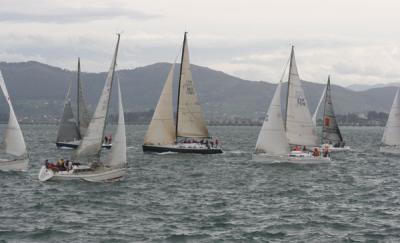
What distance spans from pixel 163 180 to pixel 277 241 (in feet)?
82.6

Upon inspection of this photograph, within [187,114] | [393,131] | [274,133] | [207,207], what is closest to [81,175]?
[207,207]

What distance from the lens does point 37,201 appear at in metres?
43.7

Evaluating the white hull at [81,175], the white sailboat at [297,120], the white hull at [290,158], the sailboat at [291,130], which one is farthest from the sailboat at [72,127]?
the white hull at [81,175]

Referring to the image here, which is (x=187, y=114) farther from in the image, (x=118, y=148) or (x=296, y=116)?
(x=118, y=148)

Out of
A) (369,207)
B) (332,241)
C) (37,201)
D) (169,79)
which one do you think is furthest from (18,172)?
(332,241)

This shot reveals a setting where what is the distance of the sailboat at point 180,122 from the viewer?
78.5 m

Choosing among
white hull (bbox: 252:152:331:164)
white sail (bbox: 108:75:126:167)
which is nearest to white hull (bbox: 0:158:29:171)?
white sail (bbox: 108:75:126:167)

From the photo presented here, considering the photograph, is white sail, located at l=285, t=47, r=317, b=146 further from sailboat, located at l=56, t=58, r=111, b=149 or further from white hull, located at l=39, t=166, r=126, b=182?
sailboat, located at l=56, t=58, r=111, b=149

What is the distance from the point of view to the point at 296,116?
2852 inches

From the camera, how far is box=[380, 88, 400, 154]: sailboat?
91.2m

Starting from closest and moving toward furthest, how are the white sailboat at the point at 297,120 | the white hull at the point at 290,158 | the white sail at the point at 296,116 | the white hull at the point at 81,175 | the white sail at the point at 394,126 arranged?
1. the white hull at the point at 81,175
2. the white hull at the point at 290,158
3. the white sailboat at the point at 297,120
4. the white sail at the point at 296,116
5. the white sail at the point at 394,126

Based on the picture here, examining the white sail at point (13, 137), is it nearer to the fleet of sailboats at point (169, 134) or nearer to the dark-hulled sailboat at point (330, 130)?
the fleet of sailboats at point (169, 134)

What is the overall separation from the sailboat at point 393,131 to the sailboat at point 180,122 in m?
26.5

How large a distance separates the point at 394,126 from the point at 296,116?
2467 cm
